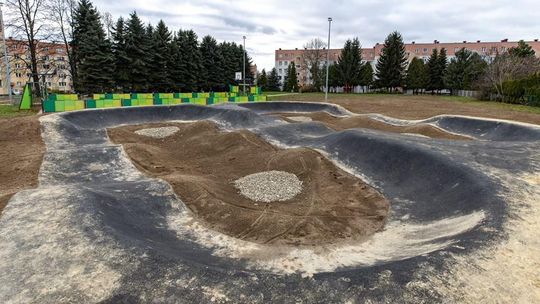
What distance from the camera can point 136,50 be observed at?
4772 centimetres

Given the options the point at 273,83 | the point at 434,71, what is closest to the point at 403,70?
the point at 434,71

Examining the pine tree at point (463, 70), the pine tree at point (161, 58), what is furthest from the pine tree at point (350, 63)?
the pine tree at point (161, 58)

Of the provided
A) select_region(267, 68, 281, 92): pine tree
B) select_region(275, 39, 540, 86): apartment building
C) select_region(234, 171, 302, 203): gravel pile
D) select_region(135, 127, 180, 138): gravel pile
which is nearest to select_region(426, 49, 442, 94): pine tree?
select_region(275, 39, 540, 86): apartment building

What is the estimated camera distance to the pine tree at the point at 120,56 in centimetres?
4647

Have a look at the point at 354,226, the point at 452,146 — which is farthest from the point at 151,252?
the point at 452,146

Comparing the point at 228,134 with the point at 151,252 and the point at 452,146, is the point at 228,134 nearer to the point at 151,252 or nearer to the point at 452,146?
the point at 452,146

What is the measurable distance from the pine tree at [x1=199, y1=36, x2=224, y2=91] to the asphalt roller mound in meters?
51.1

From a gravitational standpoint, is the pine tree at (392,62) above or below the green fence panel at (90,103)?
above

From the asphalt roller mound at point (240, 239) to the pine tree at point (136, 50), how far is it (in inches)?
1431

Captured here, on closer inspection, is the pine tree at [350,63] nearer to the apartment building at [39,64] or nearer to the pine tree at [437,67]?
the pine tree at [437,67]

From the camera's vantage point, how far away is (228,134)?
19719 mm

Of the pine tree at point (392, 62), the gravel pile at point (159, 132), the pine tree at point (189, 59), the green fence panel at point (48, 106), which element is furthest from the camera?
the pine tree at point (392, 62)

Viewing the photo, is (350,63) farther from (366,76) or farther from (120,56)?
(120,56)

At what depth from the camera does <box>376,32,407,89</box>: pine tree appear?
7194 centimetres
